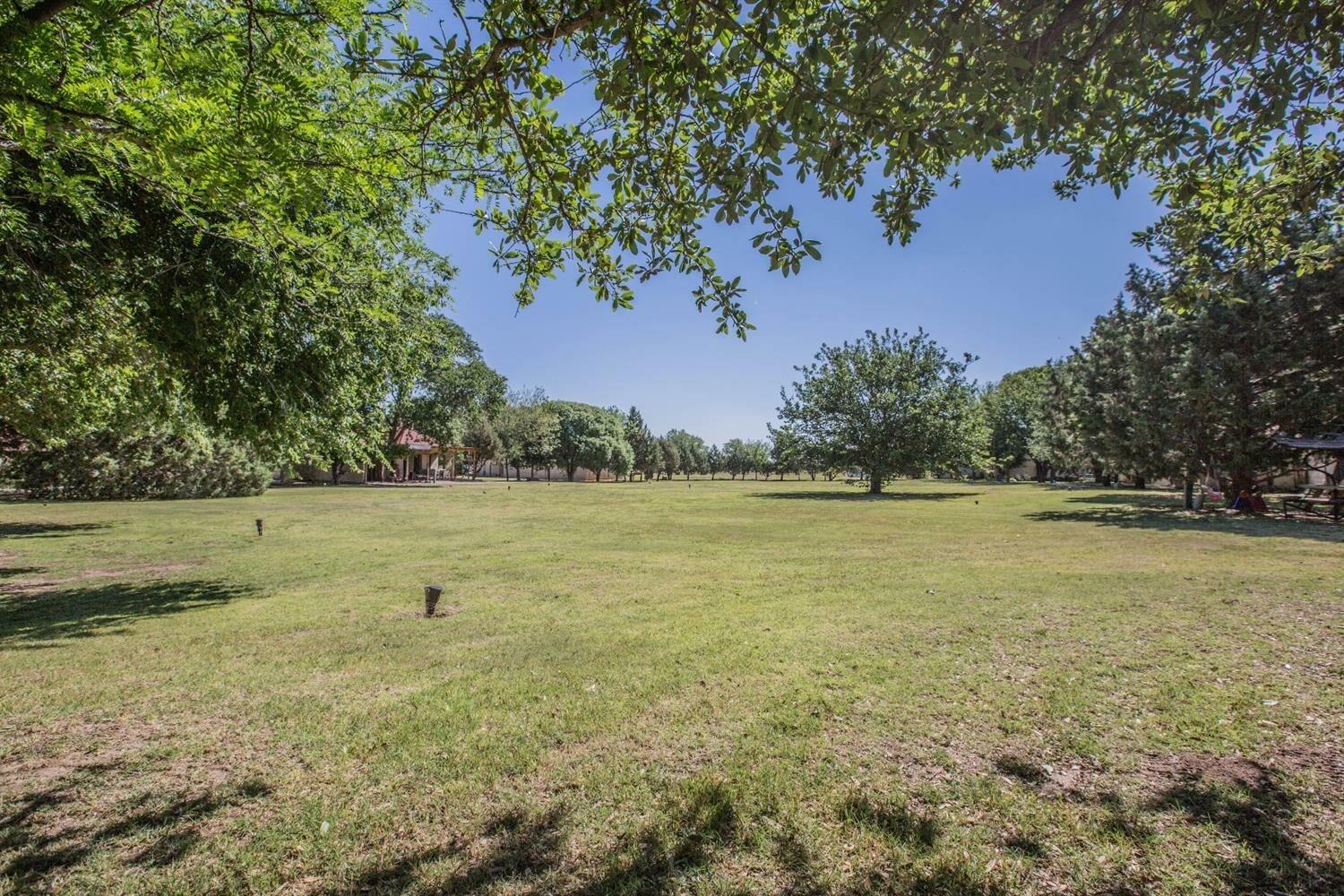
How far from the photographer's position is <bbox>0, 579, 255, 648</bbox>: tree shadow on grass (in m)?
7.62

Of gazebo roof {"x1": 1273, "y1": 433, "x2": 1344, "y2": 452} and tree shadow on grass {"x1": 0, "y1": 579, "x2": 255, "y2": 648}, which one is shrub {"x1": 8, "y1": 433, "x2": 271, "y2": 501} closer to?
tree shadow on grass {"x1": 0, "y1": 579, "x2": 255, "y2": 648}

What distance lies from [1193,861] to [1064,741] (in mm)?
1305

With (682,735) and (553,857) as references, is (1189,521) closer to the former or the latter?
(682,735)

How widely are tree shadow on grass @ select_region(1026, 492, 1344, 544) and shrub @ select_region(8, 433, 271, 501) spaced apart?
33129 mm

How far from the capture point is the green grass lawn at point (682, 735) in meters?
3.14

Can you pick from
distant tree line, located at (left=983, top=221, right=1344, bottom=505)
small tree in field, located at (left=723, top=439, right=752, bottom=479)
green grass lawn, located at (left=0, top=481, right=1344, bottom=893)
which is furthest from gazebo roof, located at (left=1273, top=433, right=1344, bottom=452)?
small tree in field, located at (left=723, top=439, right=752, bottom=479)

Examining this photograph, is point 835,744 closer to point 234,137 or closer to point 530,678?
point 530,678

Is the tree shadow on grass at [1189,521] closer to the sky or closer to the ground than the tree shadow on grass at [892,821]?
closer to the sky

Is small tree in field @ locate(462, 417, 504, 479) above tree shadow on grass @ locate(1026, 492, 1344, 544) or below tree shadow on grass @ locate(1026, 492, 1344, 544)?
above

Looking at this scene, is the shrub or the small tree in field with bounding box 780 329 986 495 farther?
the small tree in field with bounding box 780 329 986 495

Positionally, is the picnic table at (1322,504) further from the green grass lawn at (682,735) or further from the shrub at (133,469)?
the shrub at (133,469)

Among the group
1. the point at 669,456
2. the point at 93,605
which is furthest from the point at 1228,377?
the point at 669,456

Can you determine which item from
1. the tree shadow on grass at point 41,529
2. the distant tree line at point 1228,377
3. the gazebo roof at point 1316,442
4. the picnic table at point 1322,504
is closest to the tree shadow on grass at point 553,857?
the distant tree line at point 1228,377

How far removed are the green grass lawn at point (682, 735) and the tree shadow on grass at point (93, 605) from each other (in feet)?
0.27
